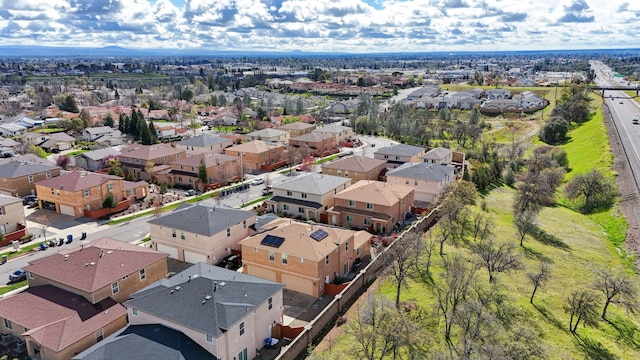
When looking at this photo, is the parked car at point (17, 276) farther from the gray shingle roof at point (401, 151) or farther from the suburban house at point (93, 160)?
the gray shingle roof at point (401, 151)

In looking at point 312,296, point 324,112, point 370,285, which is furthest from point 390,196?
point 324,112

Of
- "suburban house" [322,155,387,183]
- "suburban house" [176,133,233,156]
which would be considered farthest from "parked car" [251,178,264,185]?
"suburban house" [176,133,233,156]

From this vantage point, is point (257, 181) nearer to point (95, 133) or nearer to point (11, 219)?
point (11, 219)

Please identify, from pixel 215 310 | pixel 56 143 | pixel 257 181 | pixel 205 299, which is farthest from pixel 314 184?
pixel 56 143

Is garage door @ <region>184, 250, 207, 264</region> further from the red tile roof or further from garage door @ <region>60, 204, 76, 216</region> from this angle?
garage door @ <region>60, 204, 76, 216</region>

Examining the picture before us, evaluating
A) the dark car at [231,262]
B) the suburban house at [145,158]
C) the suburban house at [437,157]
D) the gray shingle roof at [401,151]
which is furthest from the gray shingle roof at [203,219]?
the suburban house at [437,157]
